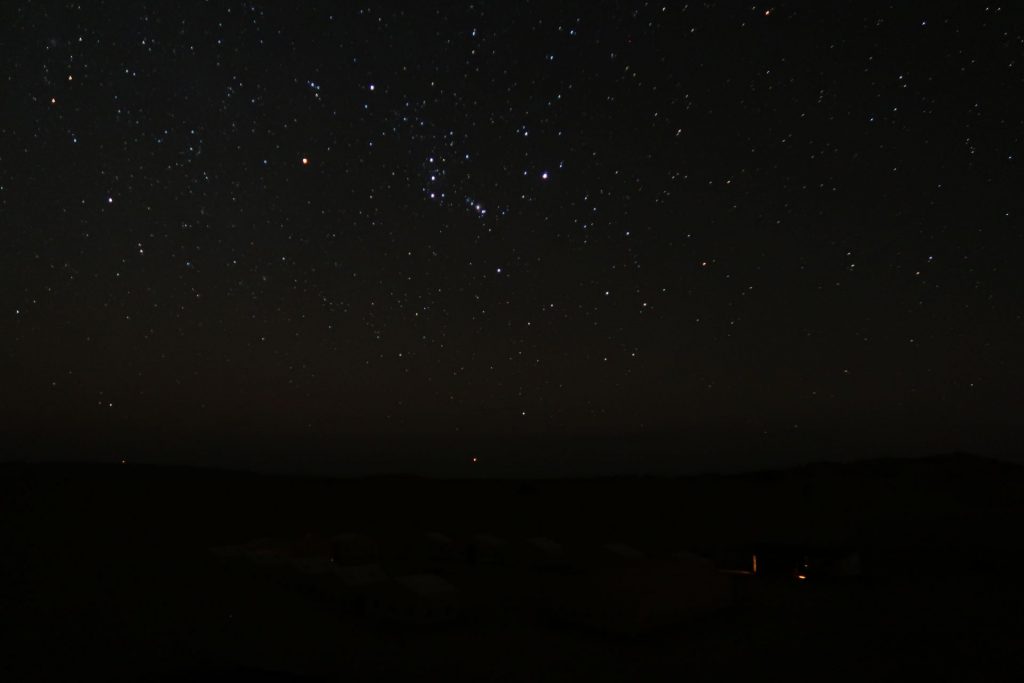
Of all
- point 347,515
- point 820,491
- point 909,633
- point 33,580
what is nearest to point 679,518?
point 820,491

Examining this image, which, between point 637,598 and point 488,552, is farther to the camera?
point 488,552

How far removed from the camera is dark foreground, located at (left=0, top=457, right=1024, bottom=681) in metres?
14.2

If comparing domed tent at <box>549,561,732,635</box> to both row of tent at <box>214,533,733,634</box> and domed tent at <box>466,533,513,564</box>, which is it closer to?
row of tent at <box>214,533,733,634</box>

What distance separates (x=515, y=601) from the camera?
2062 centimetres

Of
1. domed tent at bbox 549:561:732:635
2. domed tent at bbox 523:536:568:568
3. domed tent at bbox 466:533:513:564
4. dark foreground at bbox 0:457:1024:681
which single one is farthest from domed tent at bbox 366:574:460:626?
domed tent at bbox 466:533:513:564

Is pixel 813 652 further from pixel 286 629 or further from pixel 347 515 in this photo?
pixel 347 515

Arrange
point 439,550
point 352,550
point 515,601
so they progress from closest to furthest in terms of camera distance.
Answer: point 515,601 < point 352,550 < point 439,550

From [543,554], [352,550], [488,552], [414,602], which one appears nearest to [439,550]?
[488,552]

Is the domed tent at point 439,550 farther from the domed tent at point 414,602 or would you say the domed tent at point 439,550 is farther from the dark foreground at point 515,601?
the domed tent at point 414,602

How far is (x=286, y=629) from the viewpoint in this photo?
17266 millimetres

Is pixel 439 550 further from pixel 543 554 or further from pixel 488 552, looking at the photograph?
pixel 543 554

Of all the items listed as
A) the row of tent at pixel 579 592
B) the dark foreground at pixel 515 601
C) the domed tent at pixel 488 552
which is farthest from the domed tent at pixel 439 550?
the row of tent at pixel 579 592

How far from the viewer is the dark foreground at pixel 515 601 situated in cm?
1417

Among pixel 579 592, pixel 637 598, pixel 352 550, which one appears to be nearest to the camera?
pixel 637 598
